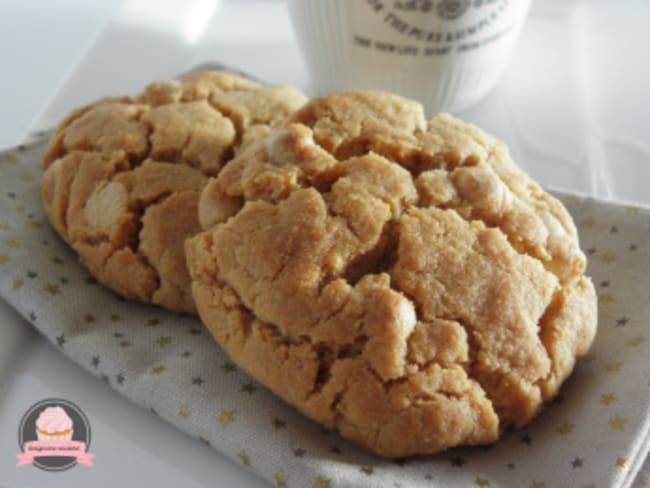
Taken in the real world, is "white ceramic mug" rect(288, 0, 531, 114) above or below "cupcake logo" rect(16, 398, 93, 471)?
above

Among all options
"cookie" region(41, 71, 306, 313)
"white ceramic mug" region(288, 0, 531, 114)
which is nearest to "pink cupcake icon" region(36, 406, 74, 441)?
"cookie" region(41, 71, 306, 313)

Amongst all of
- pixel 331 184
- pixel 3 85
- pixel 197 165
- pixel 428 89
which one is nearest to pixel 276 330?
pixel 331 184

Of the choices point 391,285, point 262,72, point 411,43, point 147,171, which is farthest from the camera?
point 262,72

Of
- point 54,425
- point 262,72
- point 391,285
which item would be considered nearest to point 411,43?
point 262,72

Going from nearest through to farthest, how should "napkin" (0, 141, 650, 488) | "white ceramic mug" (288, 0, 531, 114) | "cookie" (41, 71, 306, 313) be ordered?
"napkin" (0, 141, 650, 488), "cookie" (41, 71, 306, 313), "white ceramic mug" (288, 0, 531, 114)

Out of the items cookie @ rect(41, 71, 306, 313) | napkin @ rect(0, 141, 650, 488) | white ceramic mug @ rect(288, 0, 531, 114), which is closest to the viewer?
napkin @ rect(0, 141, 650, 488)

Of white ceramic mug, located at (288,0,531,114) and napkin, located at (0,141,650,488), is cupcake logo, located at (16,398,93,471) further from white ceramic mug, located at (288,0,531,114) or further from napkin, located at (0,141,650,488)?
white ceramic mug, located at (288,0,531,114)

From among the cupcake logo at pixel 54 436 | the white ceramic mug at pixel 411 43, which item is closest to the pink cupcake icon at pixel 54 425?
the cupcake logo at pixel 54 436

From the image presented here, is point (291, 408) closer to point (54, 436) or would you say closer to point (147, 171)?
point (54, 436)
